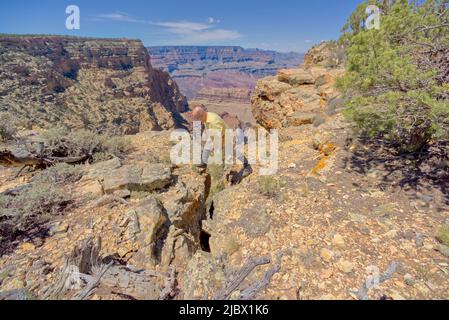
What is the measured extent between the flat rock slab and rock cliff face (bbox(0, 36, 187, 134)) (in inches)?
624

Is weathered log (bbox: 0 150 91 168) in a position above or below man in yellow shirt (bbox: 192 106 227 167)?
below

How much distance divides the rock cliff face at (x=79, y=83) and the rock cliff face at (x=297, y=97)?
12.3 meters

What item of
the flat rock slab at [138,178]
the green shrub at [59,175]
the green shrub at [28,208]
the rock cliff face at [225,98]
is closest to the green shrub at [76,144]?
the green shrub at [59,175]

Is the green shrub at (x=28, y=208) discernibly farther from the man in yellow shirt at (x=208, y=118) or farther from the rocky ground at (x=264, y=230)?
the man in yellow shirt at (x=208, y=118)

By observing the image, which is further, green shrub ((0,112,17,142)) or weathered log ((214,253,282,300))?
green shrub ((0,112,17,142))

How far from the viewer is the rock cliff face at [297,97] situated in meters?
8.81

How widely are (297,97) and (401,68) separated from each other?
700cm

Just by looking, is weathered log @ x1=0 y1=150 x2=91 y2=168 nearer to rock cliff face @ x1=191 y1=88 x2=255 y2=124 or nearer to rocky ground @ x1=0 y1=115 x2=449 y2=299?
rocky ground @ x1=0 y1=115 x2=449 y2=299

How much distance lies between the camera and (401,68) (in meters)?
3.30

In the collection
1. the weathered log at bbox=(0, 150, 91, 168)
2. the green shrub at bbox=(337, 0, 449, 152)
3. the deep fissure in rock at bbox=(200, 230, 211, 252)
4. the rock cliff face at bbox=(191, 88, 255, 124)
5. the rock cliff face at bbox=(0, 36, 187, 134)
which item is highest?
the rock cliff face at bbox=(191, 88, 255, 124)

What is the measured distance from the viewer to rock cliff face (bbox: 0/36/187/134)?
2655 centimetres

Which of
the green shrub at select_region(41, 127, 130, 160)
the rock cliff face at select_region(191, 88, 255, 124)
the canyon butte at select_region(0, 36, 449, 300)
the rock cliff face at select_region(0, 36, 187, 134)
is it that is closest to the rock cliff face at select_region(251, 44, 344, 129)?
the canyon butte at select_region(0, 36, 449, 300)

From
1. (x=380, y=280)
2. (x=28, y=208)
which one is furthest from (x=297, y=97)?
(x=28, y=208)

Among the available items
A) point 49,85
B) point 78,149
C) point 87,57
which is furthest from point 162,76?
point 78,149
